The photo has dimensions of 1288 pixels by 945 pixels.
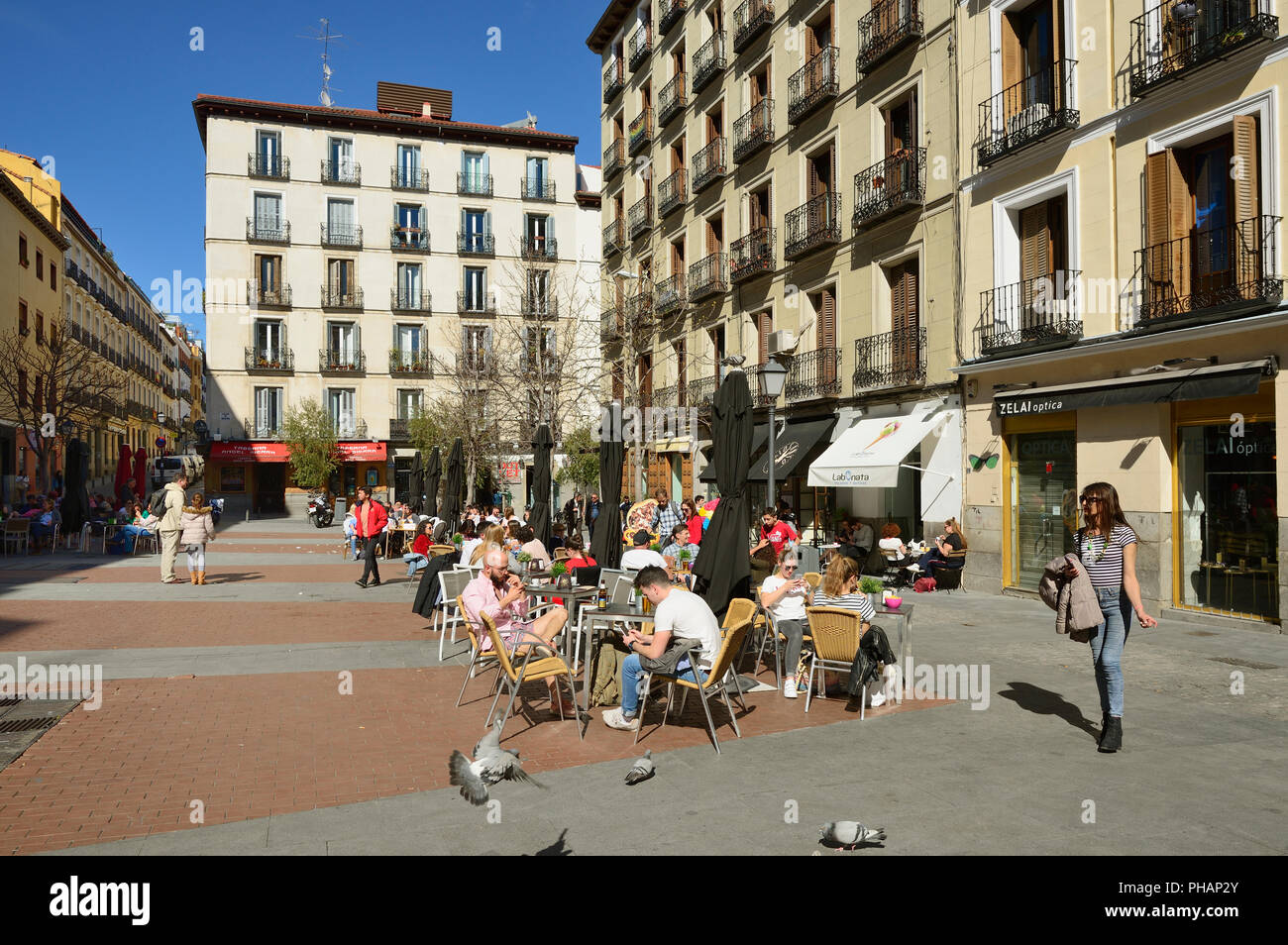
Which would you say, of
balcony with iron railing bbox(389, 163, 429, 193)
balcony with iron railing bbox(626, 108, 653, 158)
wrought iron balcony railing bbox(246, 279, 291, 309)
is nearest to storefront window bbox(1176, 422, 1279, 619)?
balcony with iron railing bbox(626, 108, 653, 158)

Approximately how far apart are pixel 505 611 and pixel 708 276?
19797 mm

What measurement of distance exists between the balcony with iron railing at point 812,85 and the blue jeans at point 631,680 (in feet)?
57.3

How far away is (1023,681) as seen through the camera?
8.45 metres

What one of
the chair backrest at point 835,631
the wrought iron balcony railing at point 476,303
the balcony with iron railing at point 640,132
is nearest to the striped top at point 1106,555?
the chair backrest at point 835,631

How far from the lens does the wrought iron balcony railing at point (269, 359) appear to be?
45438mm

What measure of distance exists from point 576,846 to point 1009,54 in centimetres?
1602

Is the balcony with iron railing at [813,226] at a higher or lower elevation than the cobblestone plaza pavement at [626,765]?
higher

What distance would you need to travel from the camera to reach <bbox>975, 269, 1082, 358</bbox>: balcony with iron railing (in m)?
14.0

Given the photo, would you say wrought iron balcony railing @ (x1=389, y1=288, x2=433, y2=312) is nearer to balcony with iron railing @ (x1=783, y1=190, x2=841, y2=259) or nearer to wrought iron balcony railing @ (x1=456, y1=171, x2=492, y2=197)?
wrought iron balcony railing @ (x1=456, y1=171, x2=492, y2=197)

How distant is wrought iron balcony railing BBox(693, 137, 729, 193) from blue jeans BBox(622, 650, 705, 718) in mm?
21213

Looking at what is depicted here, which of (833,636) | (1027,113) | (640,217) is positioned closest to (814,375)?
(1027,113)

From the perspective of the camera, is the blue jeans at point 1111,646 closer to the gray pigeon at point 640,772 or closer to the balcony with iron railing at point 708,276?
the gray pigeon at point 640,772

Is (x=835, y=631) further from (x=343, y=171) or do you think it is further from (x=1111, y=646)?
(x=343, y=171)
